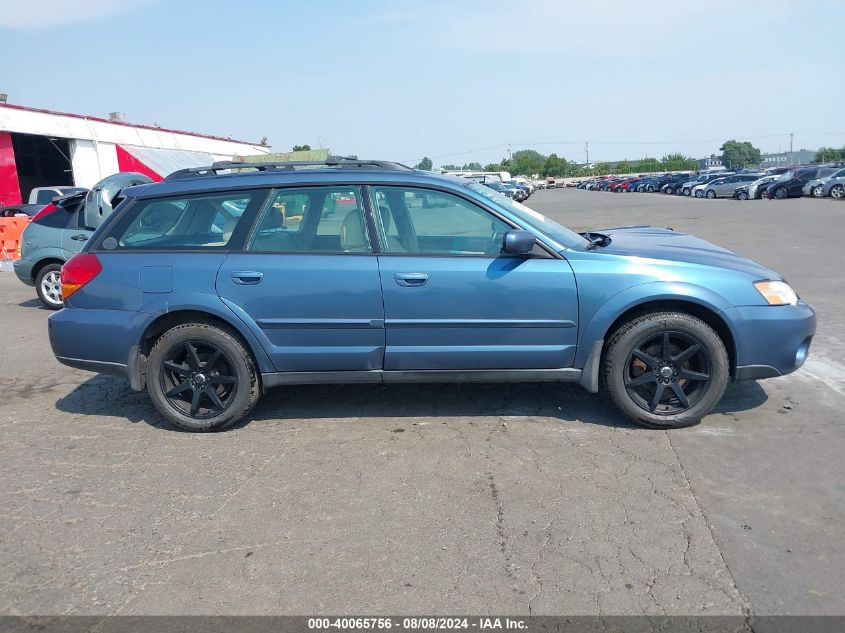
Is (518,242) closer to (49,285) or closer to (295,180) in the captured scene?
(295,180)

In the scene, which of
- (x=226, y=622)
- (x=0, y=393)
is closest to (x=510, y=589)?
(x=226, y=622)

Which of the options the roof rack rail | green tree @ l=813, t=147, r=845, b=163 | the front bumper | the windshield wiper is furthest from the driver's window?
green tree @ l=813, t=147, r=845, b=163

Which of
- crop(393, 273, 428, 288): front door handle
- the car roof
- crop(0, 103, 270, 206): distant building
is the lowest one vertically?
crop(393, 273, 428, 288): front door handle

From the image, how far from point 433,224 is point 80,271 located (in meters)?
2.47

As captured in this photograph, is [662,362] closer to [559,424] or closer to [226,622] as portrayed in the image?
[559,424]

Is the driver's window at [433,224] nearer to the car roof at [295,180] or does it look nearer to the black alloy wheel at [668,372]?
the car roof at [295,180]

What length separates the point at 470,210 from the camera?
15.3ft

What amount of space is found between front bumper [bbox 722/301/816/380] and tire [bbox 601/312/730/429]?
0.12m

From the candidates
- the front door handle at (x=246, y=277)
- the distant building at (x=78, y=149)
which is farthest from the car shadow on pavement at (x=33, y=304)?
the distant building at (x=78, y=149)

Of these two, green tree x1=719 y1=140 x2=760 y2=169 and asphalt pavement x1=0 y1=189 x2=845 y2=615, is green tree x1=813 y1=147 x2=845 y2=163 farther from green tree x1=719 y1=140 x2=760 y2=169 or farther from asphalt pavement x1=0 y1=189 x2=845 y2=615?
asphalt pavement x1=0 y1=189 x2=845 y2=615

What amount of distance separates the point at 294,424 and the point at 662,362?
2.52 meters

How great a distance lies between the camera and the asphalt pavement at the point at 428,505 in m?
3.00

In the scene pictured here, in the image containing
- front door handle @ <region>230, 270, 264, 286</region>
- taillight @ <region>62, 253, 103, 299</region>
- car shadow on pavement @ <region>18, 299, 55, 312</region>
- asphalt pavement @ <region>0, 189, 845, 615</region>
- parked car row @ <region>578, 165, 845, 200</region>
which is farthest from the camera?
parked car row @ <region>578, 165, 845, 200</region>

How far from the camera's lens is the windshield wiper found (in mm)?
4805
